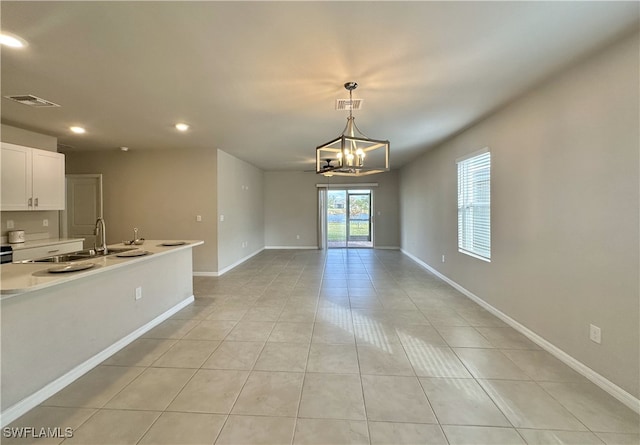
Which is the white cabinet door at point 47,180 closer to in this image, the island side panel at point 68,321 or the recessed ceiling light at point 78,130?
the recessed ceiling light at point 78,130

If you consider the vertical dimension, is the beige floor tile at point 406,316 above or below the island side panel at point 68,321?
below

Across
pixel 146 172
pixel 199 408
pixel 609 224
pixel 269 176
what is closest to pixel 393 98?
pixel 609 224

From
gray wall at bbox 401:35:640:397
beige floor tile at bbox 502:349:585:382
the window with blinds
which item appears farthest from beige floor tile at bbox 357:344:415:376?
the window with blinds

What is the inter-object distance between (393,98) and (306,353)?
2.62m

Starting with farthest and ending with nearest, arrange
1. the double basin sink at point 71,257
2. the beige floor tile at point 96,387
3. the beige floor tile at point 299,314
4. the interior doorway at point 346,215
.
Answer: the interior doorway at point 346,215
the beige floor tile at point 299,314
the double basin sink at point 71,257
the beige floor tile at point 96,387

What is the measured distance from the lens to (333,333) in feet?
9.63

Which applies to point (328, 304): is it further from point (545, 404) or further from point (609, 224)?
point (609, 224)

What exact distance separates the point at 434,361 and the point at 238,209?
5.29 meters

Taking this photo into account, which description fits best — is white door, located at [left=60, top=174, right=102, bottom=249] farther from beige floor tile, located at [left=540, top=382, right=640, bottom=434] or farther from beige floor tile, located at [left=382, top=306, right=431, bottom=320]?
beige floor tile, located at [left=540, top=382, right=640, bottom=434]

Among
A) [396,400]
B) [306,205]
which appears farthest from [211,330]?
[306,205]

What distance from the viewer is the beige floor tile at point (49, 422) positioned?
5.16 ft

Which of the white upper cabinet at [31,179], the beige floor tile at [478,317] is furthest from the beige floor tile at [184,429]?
the white upper cabinet at [31,179]

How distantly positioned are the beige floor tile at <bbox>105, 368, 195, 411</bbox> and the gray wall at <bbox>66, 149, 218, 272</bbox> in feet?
11.1

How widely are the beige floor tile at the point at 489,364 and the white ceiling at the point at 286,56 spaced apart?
240 cm
